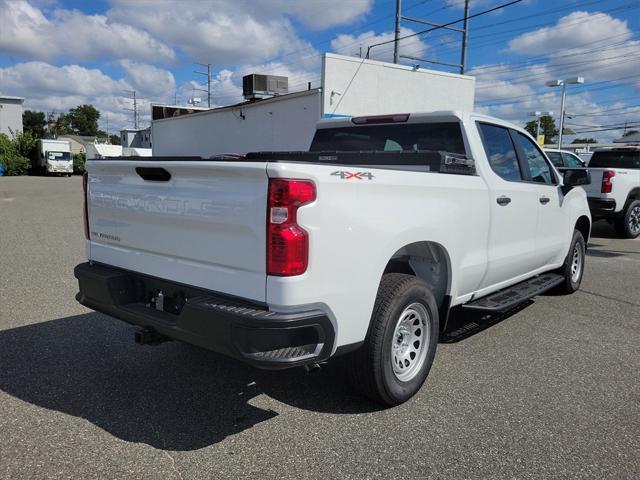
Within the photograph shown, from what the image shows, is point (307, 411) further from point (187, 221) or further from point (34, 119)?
point (34, 119)

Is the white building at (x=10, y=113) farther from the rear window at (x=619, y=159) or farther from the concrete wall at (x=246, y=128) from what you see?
the rear window at (x=619, y=159)

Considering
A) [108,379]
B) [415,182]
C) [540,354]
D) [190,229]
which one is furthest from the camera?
[540,354]

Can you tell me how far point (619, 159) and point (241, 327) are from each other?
12655mm

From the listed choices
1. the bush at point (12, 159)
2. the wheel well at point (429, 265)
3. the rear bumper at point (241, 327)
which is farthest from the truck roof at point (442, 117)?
the bush at point (12, 159)

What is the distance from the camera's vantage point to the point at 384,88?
1498 cm

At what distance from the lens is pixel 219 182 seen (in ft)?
9.42

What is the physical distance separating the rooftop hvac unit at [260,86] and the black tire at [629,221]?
39.3ft

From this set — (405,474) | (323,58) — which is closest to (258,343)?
(405,474)

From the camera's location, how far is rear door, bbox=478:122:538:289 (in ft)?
14.4

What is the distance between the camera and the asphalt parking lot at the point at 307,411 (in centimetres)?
283

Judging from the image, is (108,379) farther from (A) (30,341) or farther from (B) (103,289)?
(A) (30,341)

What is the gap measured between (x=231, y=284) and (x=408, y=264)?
1.68 metres

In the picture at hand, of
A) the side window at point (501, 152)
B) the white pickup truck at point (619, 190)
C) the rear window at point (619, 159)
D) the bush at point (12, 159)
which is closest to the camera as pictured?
the side window at point (501, 152)

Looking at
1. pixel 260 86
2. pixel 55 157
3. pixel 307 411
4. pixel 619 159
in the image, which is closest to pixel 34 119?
pixel 55 157
